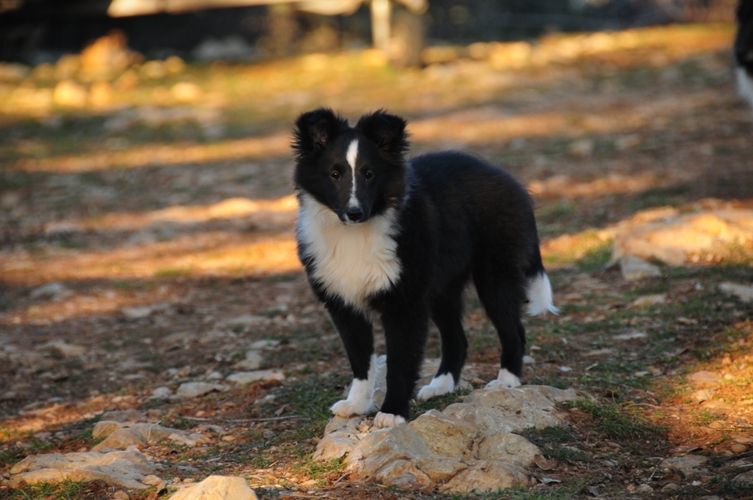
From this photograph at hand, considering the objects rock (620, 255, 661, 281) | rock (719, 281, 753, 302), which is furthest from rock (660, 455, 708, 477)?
rock (620, 255, 661, 281)

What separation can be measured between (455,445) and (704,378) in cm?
154

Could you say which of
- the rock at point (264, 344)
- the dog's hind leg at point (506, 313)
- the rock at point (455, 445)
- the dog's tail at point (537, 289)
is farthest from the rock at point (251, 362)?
the dog's tail at point (537, 289)

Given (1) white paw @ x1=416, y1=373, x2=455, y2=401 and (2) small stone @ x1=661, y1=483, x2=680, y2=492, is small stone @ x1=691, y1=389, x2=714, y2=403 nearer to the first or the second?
(2) small stone @ x1=661, y1=483, x2=680, y2=492

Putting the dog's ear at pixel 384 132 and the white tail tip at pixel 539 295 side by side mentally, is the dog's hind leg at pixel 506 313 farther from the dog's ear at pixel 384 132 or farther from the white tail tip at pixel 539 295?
the dog's ear at pixel 384 132

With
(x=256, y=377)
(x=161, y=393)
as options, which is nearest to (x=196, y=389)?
(x=161, y=393)

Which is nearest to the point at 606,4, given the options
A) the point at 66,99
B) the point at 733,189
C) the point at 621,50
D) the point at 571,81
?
the point at 621,50

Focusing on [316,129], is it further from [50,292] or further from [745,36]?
[745,36]

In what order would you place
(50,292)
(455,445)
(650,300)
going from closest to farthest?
(455,445), (650,300), (50,292)

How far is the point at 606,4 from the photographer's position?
2134cm

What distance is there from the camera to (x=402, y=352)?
5.20 m

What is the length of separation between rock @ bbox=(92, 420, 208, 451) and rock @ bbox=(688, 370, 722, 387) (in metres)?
2.38

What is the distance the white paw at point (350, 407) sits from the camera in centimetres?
532

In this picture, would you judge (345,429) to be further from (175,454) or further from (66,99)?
(66,99)

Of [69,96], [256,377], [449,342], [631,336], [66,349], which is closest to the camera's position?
[449,342]
